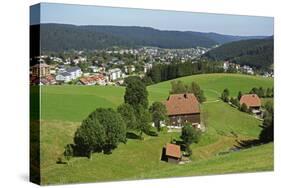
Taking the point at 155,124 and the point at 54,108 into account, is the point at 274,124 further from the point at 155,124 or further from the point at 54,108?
the point at 54,108

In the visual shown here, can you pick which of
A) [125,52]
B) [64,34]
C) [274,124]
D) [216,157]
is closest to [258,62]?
[274,124]

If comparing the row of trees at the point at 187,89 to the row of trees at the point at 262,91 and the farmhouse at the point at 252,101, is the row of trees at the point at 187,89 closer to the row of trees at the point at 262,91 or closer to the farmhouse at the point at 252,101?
the farmhouse at the point at 252,101

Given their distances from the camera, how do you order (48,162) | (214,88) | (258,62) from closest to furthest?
(48,162) → (214,88) → (258,62)

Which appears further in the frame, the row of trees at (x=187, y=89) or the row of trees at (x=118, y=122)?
the row of trees at (x=187, y=89)

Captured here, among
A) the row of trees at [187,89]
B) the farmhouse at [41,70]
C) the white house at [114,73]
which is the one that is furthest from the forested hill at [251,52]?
the farmhouse at [41,70]

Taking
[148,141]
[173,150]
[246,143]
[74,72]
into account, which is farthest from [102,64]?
[246,143]

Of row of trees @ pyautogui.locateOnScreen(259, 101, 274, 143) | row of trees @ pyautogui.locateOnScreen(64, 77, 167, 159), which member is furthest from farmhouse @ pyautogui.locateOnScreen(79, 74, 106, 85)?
row of trees @ pyautogui.locateOnScreen(259, 101, 274, 143)
